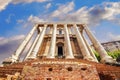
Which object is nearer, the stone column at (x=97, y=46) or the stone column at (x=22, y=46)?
the stone column at (x=97, y=46)

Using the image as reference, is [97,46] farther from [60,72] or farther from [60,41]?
[60,72]

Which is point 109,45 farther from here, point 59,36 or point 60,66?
point 60,66

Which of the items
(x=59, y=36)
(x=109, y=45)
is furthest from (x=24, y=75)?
(x=109, y=45)

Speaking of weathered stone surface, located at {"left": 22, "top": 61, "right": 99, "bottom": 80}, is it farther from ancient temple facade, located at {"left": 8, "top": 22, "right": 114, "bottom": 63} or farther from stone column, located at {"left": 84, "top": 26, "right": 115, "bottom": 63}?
ancient temple facade, located at {"left": 8, "top": 22, "right": 114, "bottom": 63}

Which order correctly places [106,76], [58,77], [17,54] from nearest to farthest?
[58,77]
[106,76]
[17,54]

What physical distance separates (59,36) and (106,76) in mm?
32522

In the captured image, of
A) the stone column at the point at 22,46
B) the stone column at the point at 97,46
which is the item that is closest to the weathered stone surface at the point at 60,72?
the stone column at the point at 97,46

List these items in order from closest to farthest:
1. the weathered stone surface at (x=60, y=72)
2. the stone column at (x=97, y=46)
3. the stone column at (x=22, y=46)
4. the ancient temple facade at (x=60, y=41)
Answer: the weathered stone surface at (x=60, y=72) → the stone column at (x=97, y=46) → the stone column at (x=22, y=46) → the ancient temple facade at (x=60, y=41)

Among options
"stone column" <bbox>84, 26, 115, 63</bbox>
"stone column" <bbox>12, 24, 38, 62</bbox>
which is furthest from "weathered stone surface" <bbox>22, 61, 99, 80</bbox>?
"stone column" <bbox>12, 24, 38, 62</bbox>

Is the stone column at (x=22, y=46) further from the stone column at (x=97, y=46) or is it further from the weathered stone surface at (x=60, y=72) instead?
the weathered stone surface at (x=60, y=72)

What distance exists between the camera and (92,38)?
124 feet

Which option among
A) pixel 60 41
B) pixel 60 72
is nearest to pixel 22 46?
pixel 60 41

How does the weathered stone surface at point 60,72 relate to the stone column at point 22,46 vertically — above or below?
below

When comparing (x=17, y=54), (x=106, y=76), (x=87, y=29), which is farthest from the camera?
(x=87, y=29)
